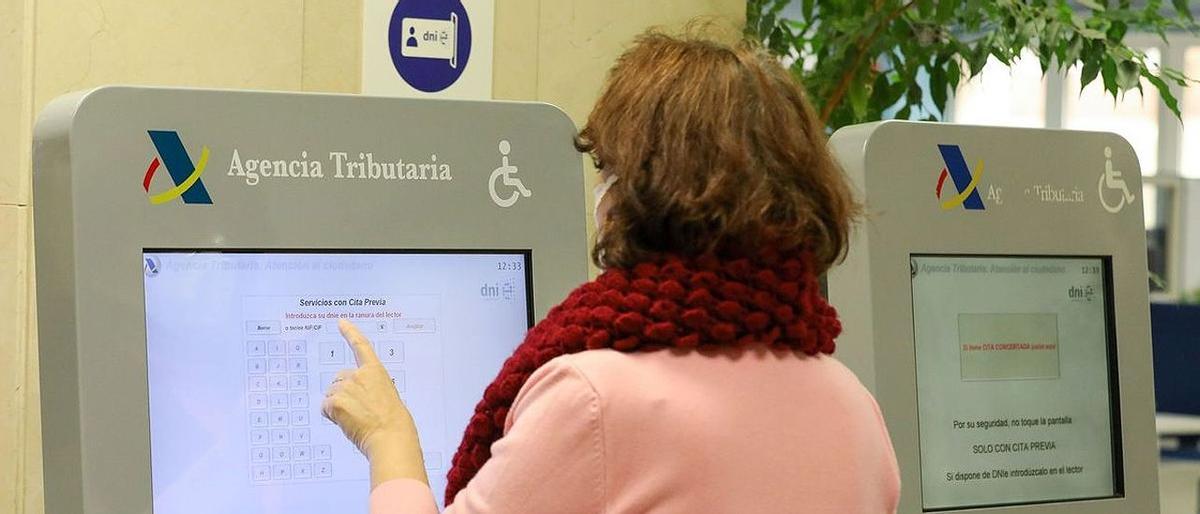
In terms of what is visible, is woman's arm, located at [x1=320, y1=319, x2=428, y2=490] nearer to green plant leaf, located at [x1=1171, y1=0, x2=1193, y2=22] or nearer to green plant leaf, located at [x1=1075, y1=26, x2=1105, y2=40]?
green plant leaf, located at [x1=1075, y1=26, x2=1105, y2=40]

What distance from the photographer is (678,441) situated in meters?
1.02

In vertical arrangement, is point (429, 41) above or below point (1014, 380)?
above

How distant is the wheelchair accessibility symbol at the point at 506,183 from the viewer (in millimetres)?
1536

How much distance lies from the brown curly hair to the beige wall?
2.61 feet

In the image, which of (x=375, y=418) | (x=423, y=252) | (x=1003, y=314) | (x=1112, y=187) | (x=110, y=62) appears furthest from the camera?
(x=1112, y=187)

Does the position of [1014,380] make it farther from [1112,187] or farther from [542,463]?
[542,463]

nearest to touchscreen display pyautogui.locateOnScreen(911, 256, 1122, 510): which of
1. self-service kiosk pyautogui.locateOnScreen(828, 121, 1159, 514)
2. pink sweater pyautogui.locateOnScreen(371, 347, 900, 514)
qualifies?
self-service kiosk pyautogui.locateOnScreen(828, 121, 1159, 514)

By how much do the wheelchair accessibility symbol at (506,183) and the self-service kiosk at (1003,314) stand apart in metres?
0.43

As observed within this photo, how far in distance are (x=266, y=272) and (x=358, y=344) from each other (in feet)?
0.40

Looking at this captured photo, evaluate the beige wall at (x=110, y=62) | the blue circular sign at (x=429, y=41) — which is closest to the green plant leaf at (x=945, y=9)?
the beige wall at (x=110, y=62)

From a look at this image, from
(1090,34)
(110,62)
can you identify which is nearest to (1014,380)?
(1090,34)

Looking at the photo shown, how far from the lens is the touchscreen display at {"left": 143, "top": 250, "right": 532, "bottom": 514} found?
1.33 m

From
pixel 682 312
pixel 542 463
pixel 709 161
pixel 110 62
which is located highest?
pixel 110 62

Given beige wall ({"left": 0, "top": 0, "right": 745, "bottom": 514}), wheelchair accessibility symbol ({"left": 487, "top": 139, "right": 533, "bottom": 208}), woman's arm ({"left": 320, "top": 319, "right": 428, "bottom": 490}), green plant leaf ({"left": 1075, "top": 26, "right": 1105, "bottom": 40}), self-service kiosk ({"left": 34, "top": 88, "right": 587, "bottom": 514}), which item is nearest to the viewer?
woman's arm ({"left": 320, "top": 319, "right": 428, "bottom": 490})
